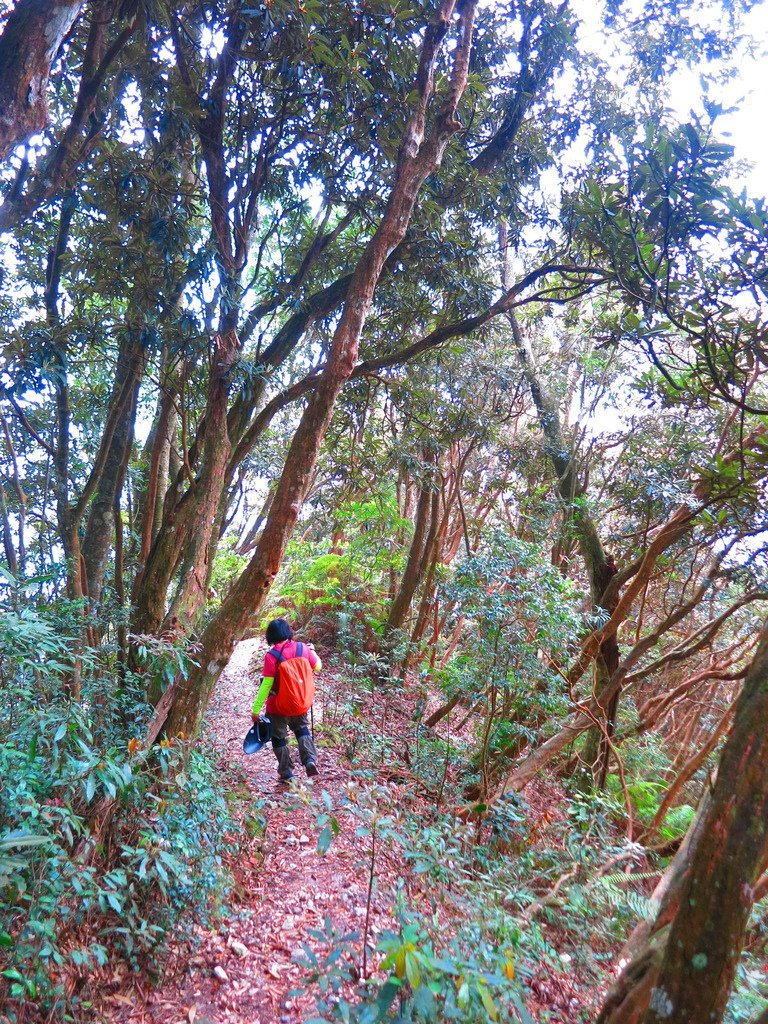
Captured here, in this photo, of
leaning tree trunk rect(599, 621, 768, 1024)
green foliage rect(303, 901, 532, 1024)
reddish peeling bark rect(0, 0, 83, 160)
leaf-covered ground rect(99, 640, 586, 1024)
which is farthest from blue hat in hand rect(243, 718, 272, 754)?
reddish peeling bark rect(0, 0, 83, 160)

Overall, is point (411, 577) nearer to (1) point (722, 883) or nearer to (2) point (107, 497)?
(2) point (107, 497)

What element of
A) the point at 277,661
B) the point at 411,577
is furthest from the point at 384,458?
the point at 277,661

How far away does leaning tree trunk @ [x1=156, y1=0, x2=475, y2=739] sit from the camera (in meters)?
4.91

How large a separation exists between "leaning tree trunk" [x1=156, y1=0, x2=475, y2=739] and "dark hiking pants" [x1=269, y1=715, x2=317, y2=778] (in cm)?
114

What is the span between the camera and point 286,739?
19.6 feet

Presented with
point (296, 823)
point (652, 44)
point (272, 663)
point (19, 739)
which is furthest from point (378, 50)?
point (296, 823)

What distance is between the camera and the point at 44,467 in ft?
30.2

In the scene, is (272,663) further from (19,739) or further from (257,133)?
(257,133)

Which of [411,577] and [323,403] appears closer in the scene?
[323,403]

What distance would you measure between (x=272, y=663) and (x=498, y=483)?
733cm

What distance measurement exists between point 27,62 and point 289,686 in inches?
201

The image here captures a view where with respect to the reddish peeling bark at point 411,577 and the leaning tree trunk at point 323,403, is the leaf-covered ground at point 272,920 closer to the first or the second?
the leaning tree trunk at point 323,403

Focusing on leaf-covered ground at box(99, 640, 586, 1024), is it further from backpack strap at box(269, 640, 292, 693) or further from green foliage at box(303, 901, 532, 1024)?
backpack strap at box(269, 640, 292, 693)

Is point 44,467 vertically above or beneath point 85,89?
beneath
